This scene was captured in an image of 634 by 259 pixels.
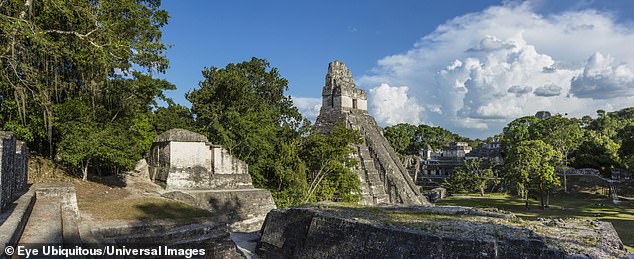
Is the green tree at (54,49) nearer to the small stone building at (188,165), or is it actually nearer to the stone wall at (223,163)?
the small stone building at (188,165)

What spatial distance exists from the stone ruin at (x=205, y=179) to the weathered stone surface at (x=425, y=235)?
12.1ft

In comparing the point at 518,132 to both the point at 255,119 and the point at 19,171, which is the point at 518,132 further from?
the point at 19,171

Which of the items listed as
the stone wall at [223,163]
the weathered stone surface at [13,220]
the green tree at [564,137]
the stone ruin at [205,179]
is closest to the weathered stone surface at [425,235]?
the stone ruin at [205,179]

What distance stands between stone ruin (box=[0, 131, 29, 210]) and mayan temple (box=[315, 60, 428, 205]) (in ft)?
49.0

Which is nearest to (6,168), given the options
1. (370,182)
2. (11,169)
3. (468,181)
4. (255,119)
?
(11,169)

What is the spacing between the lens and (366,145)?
23609mm

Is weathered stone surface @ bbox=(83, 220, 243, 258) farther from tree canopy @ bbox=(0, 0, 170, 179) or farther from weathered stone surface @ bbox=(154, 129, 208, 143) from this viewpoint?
weathered stone surface @ bbox=(154, 129, 208, 143)

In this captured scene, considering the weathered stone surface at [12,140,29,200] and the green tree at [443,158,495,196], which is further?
the green tree at [443,158,495,196]

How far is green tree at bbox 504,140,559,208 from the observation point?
73.4 feet

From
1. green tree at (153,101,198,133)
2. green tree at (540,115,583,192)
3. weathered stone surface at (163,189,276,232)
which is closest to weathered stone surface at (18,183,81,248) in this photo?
weathered stone surface at (163,189,276,232)

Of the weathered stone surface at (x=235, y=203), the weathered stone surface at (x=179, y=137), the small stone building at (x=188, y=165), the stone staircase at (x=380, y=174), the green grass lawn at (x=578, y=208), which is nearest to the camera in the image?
the weathered stone surface at (x=235, y=203)

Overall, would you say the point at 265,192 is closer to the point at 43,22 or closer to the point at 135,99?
the point at 135,99

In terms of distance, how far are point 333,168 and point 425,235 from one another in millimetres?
12020

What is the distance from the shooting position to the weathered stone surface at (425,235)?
260 inches
